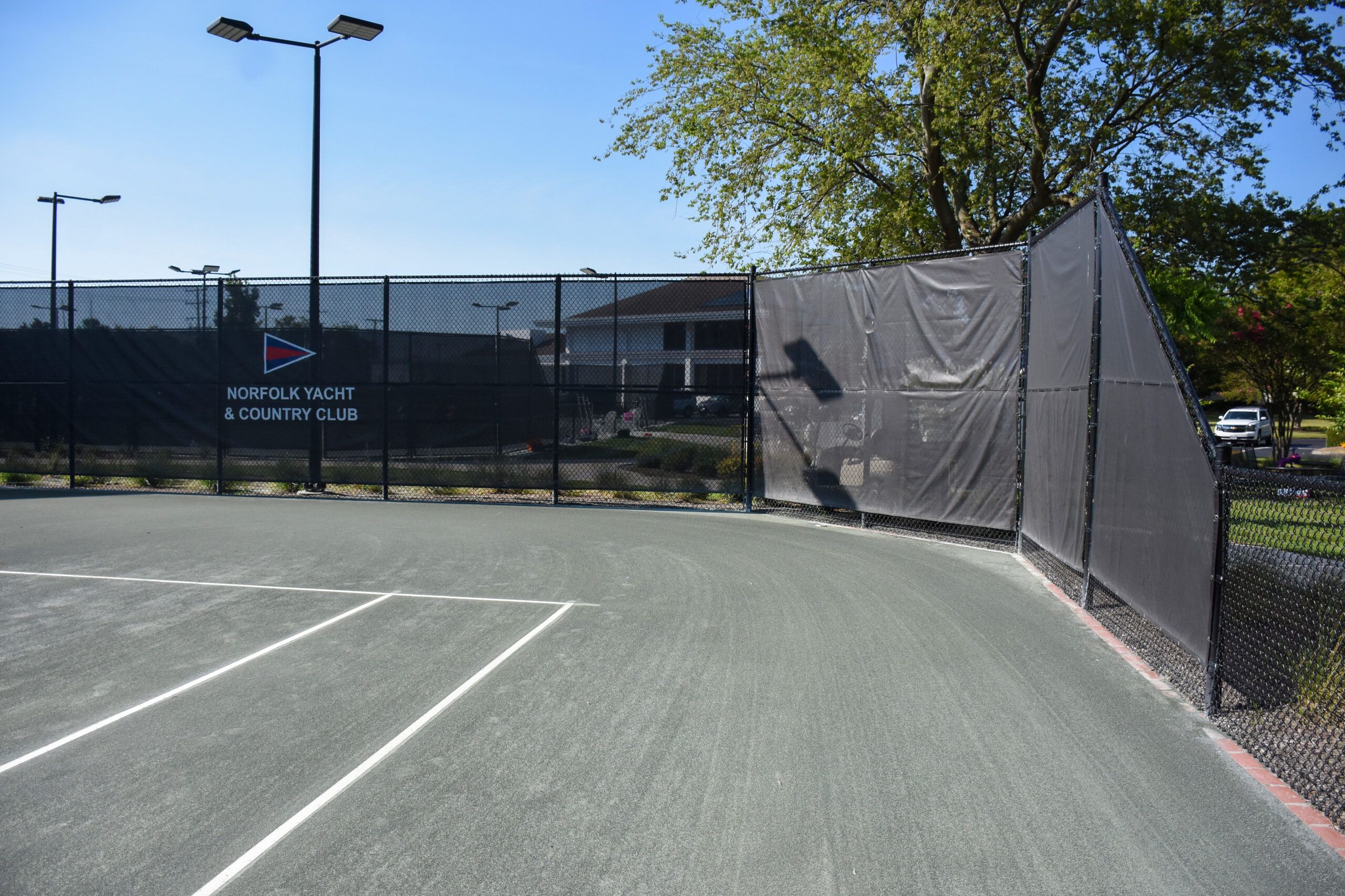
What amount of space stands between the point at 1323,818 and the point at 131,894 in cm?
478

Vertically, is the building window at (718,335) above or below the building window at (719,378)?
above

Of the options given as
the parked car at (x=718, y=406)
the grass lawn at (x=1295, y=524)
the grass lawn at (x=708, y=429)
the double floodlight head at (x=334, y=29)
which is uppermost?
the double floodlight head at (x=334, y=29)

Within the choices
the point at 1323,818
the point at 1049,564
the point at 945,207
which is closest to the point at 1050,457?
the point at 1049,564

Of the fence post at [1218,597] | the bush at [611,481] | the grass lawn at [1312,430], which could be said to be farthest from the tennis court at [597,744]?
the grass lawn at [1312,430]

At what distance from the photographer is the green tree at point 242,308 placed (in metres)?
16.2

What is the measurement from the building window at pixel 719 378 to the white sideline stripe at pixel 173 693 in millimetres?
7548

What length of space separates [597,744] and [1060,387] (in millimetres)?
6168

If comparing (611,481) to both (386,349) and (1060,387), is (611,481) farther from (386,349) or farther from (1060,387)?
(1060,387)

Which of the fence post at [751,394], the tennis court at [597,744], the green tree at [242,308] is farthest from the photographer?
the green tree at [242,308]

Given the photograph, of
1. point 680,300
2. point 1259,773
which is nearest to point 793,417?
point 680,300

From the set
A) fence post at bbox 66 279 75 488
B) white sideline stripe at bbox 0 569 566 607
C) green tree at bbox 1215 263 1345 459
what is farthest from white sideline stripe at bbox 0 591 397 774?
green tree at bbox 1215 263 1345 459

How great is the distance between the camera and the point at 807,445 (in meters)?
13.3

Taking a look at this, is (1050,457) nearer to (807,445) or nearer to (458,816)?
(807,445)

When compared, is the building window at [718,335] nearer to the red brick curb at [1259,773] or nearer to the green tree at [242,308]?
the green tree at [242,308]
